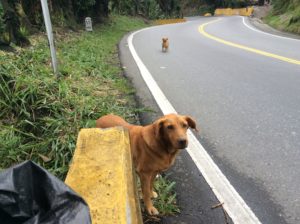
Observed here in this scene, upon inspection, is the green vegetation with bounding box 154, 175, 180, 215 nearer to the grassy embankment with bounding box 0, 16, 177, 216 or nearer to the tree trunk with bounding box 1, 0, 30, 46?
the grassy embankment with bounding box 0, 16, 177, 216

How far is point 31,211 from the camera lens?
1843 millimetres

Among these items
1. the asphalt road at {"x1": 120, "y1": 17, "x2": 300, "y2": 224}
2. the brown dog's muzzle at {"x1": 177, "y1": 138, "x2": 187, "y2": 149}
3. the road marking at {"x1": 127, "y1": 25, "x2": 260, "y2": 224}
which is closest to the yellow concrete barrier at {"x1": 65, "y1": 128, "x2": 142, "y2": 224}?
the brown dog's muzzle at {"x1": 177, "y1": 138, "x2": 187, "y2": 149}

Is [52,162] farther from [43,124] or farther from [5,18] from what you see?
[5,18]

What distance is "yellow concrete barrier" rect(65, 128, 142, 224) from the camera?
7.73 ft

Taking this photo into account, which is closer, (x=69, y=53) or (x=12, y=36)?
(x=12, y=36)

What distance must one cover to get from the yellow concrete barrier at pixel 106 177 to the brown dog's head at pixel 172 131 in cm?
30

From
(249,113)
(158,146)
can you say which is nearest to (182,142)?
(158,146)

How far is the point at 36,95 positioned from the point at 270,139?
9.14ft

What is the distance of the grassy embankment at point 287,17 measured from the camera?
770 inches

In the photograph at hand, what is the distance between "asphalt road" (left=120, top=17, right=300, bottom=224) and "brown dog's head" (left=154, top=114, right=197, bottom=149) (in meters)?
0.76

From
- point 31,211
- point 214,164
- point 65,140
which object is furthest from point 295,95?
point 31,211

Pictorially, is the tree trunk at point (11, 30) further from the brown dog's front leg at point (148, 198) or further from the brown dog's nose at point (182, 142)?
the brown dog's nose at point (182, 142)

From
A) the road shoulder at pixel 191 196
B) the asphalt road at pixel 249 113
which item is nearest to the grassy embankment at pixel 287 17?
the asphalt road at pixel 249 113

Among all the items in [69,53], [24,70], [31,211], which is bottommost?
[69,53]
